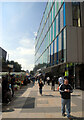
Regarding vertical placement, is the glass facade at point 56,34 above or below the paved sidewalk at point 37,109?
above

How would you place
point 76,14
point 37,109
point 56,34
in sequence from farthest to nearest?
1. point 56,34
2. point 76,14
3. point 37,109

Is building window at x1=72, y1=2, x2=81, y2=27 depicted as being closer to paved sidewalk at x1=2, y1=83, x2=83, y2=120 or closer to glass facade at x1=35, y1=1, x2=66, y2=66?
glass facade at x1=35, y1=1, x2=66, y2=66

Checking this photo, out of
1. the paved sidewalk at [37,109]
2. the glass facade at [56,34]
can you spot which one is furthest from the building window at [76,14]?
the paved sidewalk at [37,109]

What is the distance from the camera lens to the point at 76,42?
22.0 metres

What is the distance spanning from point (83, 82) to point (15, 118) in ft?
53.5

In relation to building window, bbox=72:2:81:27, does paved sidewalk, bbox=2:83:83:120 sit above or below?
below

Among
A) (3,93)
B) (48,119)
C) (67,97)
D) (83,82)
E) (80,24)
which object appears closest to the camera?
(48,119)

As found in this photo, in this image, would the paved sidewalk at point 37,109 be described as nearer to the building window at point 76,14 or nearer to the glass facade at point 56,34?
the glass facade at point 56,34

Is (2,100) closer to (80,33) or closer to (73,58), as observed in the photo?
(73,58)

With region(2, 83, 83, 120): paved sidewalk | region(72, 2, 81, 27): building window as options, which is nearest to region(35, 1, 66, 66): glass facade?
region(72, 2, 81, 27): building window

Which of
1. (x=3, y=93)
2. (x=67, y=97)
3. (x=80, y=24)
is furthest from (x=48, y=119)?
(x=80, y=24)

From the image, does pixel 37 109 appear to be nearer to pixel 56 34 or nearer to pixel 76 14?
pixel 76 14

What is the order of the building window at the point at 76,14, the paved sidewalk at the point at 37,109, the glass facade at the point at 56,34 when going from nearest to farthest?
the paved sidewalk at the point at 37,109, the building window at the point at 76,14, the glass facade at the point at 56,34

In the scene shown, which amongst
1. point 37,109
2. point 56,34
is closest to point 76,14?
point 56,34
